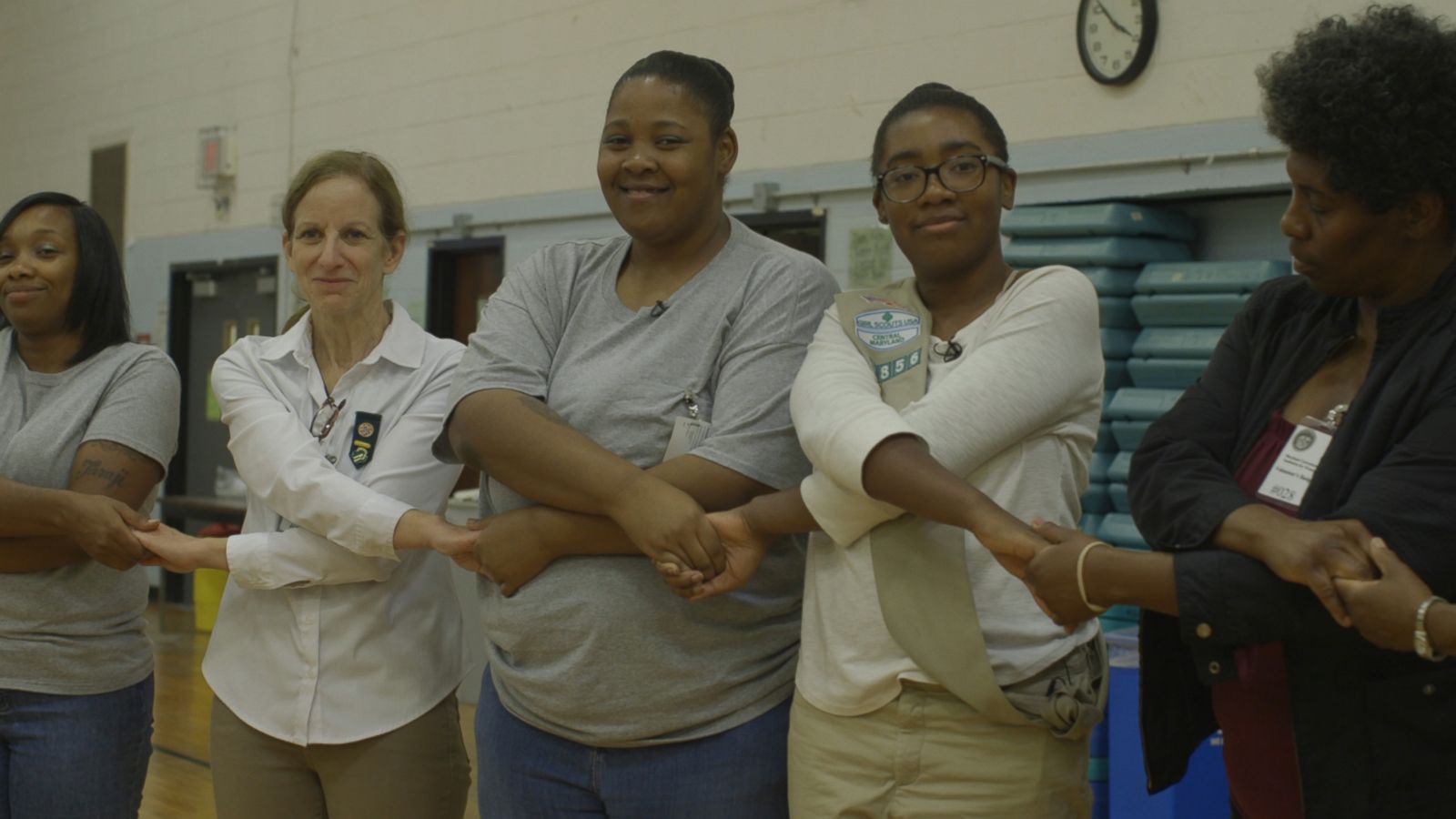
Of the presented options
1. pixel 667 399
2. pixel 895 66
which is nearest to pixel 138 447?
pixel 667 399

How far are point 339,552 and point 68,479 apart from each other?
594 millimetres

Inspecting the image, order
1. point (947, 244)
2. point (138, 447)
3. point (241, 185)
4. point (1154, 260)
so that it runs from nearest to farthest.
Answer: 1. point (947, 244)
2. point (138, 447)
3. point (1154, 260)
4. point (241, 185)

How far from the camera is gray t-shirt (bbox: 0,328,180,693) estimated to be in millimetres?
2400

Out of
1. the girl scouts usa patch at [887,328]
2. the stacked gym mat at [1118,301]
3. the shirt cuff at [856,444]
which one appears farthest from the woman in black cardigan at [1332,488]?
the stacked gym mat at [1118,301]

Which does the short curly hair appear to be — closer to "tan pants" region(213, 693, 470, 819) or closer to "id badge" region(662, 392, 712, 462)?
"id badge" region(662, 392, 712, 462)

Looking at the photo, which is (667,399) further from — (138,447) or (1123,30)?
(1123,30)

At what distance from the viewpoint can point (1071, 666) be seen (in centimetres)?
170

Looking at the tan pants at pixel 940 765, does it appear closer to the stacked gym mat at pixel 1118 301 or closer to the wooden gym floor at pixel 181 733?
the wooden gym floor at pixel 181 733

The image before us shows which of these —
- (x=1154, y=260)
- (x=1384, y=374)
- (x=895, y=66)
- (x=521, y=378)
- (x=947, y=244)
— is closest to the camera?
(x=1384, y=374)

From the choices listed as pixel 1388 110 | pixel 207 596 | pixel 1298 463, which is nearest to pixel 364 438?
pixel 1298 463

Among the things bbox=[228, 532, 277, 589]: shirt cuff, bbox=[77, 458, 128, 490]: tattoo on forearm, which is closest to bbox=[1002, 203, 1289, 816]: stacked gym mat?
bbox=[228, 532, 277, 589]: shirt cuff

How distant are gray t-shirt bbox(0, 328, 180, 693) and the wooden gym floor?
102 cm

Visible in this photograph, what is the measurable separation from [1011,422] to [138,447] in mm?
1520

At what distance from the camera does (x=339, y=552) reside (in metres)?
2.17
